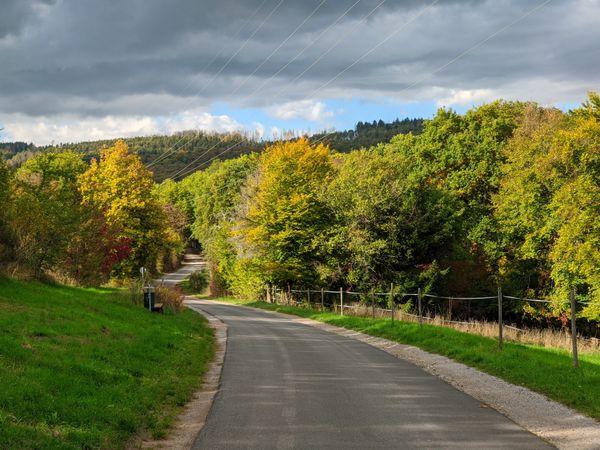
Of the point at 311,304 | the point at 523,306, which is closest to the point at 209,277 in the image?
the point at 311,304

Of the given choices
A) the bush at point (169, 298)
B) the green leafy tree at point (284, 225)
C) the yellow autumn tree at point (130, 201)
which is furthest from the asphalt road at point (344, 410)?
the yellow autumn tree at point (130, 201)

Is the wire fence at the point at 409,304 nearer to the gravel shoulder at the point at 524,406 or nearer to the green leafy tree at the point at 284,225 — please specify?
the green leafy tree at the point at 284,225

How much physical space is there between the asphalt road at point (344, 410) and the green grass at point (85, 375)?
3.22 feet

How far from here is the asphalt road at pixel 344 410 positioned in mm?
7156

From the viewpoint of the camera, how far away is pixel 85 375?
9750 millimetres

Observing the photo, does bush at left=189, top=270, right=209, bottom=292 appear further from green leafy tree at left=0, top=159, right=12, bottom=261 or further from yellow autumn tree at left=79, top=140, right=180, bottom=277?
green leafy tree at left=0, top=159, right=12, bottom=261

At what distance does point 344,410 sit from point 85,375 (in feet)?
14.1

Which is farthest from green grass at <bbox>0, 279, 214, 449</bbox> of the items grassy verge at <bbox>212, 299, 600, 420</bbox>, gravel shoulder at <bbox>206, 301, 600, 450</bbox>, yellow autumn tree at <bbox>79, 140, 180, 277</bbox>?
yellow autumn tree at <bbox>79, 140, 180, 277</bbox>

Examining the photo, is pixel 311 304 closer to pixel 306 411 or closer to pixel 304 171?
pixel 304 171

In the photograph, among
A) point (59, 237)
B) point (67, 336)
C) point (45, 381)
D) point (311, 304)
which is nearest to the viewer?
point (45, 381)

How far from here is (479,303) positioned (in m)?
43.1

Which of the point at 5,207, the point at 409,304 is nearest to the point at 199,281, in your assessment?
the point at 409,304

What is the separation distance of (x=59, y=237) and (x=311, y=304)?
58.3 feet

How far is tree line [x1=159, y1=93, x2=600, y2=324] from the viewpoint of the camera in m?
36.8
